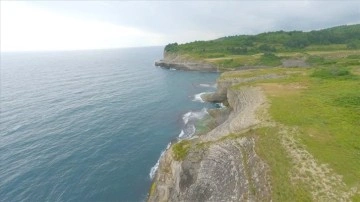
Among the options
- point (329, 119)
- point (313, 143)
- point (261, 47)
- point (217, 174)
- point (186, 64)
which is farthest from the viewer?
point (261, 47)

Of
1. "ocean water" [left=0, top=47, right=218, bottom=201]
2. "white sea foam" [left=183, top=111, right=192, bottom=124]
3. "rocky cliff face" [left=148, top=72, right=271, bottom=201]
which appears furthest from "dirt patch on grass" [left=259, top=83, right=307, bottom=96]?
"white sea foam" [left=183, top=111, right=192, bottom=124]

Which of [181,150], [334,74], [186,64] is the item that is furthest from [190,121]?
[186,64]

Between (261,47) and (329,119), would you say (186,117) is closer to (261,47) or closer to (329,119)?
(329,119)

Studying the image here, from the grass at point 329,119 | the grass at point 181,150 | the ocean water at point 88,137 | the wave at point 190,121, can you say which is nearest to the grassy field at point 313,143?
the grass at point 329,119

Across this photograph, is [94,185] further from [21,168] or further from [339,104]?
[339,104]

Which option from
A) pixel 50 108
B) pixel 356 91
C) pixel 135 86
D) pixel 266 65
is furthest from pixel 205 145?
pixel 266 65
